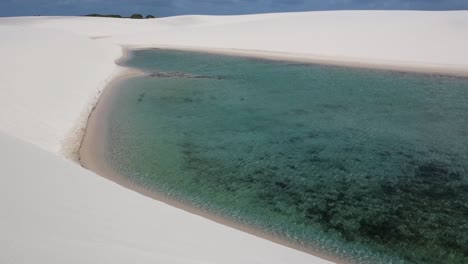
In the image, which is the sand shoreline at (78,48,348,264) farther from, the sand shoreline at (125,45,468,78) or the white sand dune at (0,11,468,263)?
the sand shoreline at (125,45,468,78)

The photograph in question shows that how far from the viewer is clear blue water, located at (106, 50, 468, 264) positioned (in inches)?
241

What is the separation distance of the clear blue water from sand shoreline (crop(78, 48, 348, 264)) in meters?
0.15

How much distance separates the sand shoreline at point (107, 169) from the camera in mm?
5777

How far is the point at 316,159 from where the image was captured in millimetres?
9023

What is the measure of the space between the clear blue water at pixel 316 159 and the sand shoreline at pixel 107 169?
155 millimetres

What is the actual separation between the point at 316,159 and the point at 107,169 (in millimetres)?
4610

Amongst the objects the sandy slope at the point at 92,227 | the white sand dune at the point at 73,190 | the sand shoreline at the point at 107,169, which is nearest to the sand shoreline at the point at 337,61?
the white sand dune at the point at 73,190

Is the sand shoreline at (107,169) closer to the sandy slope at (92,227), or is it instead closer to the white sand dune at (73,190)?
the white sand dune at (73,190)

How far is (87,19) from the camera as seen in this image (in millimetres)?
52125

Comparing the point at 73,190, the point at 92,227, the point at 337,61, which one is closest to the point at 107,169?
the point at 73,190

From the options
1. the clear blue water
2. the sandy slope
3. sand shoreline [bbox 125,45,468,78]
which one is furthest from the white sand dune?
the clear blue water

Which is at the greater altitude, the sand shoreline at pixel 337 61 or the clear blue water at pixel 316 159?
the sand shoreline at pixel 337 61

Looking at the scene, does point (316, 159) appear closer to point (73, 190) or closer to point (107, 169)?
point (107, 169)

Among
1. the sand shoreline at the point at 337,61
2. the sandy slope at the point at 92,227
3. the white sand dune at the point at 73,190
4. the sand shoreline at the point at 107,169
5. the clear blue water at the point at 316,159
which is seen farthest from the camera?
the sand shoreline at the point at 337,61
